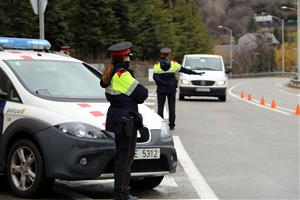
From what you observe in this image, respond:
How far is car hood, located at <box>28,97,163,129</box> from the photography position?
6691 mm

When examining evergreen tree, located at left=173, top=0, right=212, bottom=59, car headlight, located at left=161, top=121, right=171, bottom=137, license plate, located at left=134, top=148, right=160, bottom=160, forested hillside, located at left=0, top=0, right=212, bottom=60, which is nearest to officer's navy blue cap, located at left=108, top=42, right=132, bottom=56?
license plate, located at left=134, top=148, right=160, bottom=160

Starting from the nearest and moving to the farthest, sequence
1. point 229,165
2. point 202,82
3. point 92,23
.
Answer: point 229,165 → point 202,82 → point 92,23

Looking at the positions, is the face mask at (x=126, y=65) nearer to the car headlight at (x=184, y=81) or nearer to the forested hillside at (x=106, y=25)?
the car headlight at (x=184, y=81)

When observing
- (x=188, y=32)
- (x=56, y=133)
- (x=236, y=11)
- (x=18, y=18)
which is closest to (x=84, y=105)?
(x=56, y=133)

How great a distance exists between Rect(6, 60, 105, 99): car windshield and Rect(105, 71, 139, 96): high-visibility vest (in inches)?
48.8

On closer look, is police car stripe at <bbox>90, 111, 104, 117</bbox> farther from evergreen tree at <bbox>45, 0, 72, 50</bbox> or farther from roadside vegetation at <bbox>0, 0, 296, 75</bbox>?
evergreen tree at <bbox>45, 0, 72, 50</bbox>

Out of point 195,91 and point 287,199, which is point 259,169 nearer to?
point 287,199

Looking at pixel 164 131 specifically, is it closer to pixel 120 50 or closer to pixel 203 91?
pixel 120 50

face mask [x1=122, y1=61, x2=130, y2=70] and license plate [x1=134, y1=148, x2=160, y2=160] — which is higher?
face mask [x1=122, y1=61, x2=130, y2=70]

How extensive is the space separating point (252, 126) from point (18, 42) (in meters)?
8.61

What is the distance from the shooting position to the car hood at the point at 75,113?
22.0ft

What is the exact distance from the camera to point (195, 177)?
8.49 meters

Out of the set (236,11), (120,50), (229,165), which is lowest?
(229,165)

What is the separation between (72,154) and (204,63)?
65.6 ft
